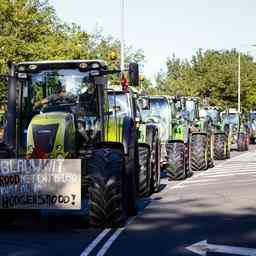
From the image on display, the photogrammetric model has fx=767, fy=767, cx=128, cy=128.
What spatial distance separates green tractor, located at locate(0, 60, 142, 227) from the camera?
34.6 feet

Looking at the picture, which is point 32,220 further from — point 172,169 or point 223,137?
point 223,137

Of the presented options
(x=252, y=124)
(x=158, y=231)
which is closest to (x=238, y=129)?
(x=252, y=124)

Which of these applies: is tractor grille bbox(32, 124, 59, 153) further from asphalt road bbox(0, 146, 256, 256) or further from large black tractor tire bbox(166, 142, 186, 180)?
large black tractor tire bbox(166, 142, 186, 180)

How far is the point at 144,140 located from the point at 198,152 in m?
5.02

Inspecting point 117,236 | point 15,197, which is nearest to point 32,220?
point 15,197

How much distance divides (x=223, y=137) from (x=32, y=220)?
53.8 feet

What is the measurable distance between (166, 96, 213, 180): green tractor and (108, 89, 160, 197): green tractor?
168 cm

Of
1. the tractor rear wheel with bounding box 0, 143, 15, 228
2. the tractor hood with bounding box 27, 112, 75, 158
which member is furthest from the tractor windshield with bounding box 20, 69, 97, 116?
the tractor rear wheel with bounding box 0, 143, 15, 228

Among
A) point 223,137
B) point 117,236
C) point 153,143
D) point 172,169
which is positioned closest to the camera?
point 117,236

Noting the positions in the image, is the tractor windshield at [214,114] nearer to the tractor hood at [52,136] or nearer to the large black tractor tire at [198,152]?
the large black tractor tire at [198,152]

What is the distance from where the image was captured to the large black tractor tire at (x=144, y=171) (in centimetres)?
1506

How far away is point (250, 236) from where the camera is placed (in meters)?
10.2

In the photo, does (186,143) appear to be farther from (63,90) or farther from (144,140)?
(63,90)

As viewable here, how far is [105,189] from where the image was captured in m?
10.5
